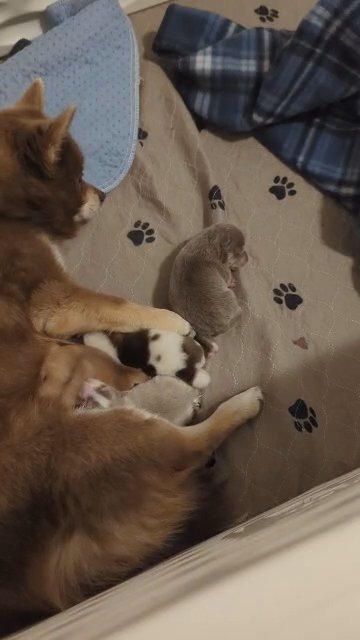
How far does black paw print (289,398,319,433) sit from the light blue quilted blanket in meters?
0.92

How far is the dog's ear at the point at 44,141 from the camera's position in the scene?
1.58 meters

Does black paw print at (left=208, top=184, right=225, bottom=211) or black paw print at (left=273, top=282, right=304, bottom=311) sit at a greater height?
black paw print at (left=208, top=184, right=225, bottom=211)

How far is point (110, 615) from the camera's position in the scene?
32.7 inches

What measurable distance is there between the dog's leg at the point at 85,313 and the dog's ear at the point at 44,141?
320mm

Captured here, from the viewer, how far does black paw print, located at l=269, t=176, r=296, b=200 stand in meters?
1.87

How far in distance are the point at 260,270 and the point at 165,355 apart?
0.39 meters

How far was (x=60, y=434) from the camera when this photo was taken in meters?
1.43

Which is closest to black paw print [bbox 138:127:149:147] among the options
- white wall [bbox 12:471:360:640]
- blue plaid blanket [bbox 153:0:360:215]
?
blue plaid blanket [bbox 153:0:360:215]

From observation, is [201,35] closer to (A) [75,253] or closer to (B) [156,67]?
(B) [156,67]

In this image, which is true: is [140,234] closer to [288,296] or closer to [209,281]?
[209,281]

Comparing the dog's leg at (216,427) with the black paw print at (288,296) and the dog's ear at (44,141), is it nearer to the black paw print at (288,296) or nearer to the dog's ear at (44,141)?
the black paw print at (288,296)

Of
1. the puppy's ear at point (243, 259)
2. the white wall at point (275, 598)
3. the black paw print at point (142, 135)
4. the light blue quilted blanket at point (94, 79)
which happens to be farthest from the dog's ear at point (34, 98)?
the white wall at point (275, 598)

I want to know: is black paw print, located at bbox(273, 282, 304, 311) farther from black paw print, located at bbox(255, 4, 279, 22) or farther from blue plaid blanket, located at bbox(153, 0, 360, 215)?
black paw print, located at bbox(255, 4, 279, 22)

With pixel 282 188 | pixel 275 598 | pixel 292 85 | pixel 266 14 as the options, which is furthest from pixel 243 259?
pixel 275 598
